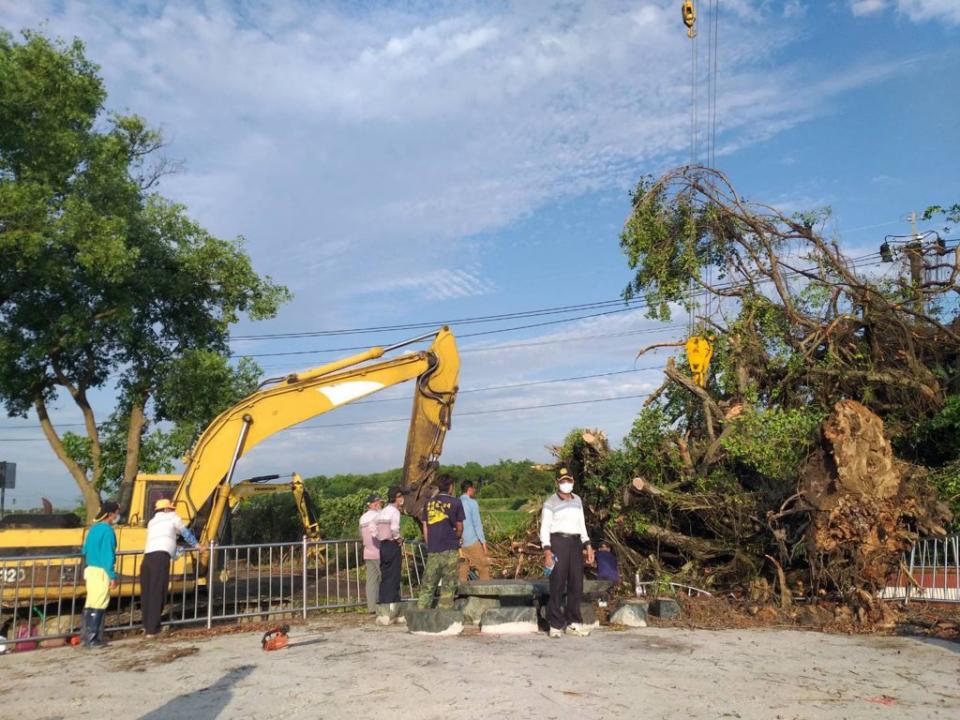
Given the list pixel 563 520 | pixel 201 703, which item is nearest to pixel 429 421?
pixel 563 520

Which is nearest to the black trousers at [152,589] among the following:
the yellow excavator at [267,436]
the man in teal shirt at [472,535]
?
the yellow excavator at [267,436]

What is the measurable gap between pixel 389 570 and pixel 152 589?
3.01 m

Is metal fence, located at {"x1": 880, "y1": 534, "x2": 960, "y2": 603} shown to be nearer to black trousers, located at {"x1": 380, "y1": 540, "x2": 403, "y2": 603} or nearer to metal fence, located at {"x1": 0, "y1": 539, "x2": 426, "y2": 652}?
black trousers, located at {"x1": 380, "y1": 540, "x2": 403, "y2": 603}

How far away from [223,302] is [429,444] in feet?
39.6

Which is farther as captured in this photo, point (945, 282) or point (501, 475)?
point (501, 475)

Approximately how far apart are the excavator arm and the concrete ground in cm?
340

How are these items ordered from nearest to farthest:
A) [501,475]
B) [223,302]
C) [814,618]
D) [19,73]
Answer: [814,618], [19,73], [223,302], [501,475]

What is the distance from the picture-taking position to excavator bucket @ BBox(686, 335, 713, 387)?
1455 cm

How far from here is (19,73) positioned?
Answer: 18.0 metres

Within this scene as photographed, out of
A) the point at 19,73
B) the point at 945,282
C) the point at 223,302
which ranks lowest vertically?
the point at 945,282

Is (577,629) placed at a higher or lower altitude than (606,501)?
lower

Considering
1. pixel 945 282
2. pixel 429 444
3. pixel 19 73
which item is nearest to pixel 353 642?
pixel 429 444

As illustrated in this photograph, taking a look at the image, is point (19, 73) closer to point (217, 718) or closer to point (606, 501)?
point (606, 501)

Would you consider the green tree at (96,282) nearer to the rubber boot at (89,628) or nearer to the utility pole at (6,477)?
the utility pole at (6,477)
